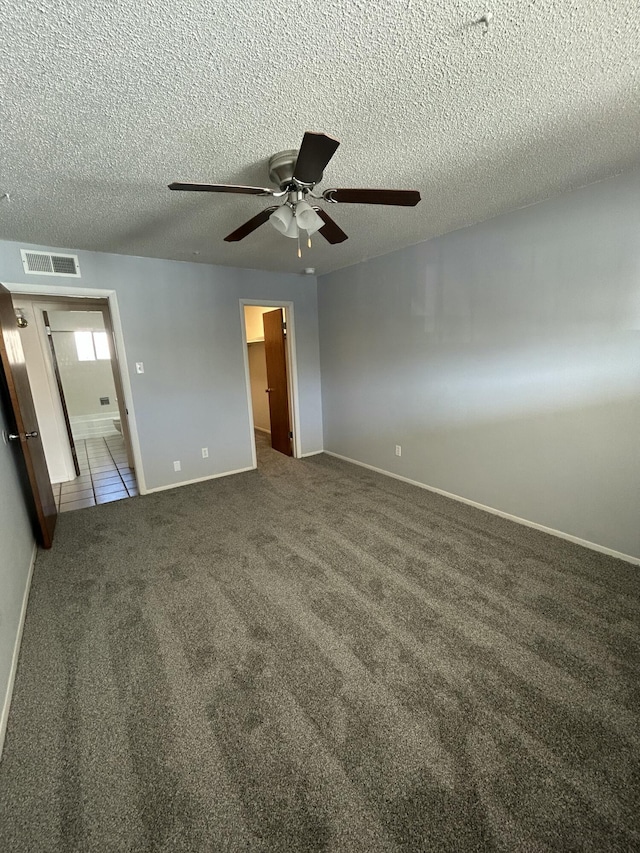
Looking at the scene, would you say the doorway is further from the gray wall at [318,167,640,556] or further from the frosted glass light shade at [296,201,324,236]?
the gray wall at [318,167,640,556]

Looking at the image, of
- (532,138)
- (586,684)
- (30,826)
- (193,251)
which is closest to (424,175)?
(532,138)

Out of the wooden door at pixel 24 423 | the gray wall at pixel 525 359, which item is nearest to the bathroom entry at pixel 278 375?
the gray wall at pixel 525 359

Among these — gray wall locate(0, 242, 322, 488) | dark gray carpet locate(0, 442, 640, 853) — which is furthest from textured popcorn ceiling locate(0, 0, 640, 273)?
dark gray carpet locate(0, 442, 640, 853)

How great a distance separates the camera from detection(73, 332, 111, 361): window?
699 centimetres

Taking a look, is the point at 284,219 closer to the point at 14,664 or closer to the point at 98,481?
the point at 14,664

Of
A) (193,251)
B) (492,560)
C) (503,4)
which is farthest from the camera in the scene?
(193,251)

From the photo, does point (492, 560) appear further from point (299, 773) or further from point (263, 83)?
point (263, 83)

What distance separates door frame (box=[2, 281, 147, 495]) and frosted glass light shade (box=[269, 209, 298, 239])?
233 centimetres

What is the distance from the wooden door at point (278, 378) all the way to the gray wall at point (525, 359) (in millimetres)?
1214

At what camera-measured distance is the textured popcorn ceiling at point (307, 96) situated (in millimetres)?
1055

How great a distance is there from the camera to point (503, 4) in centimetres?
104

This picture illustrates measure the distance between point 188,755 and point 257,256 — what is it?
3.69 m

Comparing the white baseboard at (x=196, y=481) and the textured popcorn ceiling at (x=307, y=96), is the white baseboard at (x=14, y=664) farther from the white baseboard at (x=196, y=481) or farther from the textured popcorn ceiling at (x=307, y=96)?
the textured popcorn ceiling at (x=307, y=96)

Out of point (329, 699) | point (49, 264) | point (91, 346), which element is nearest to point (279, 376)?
point (49, 264)
